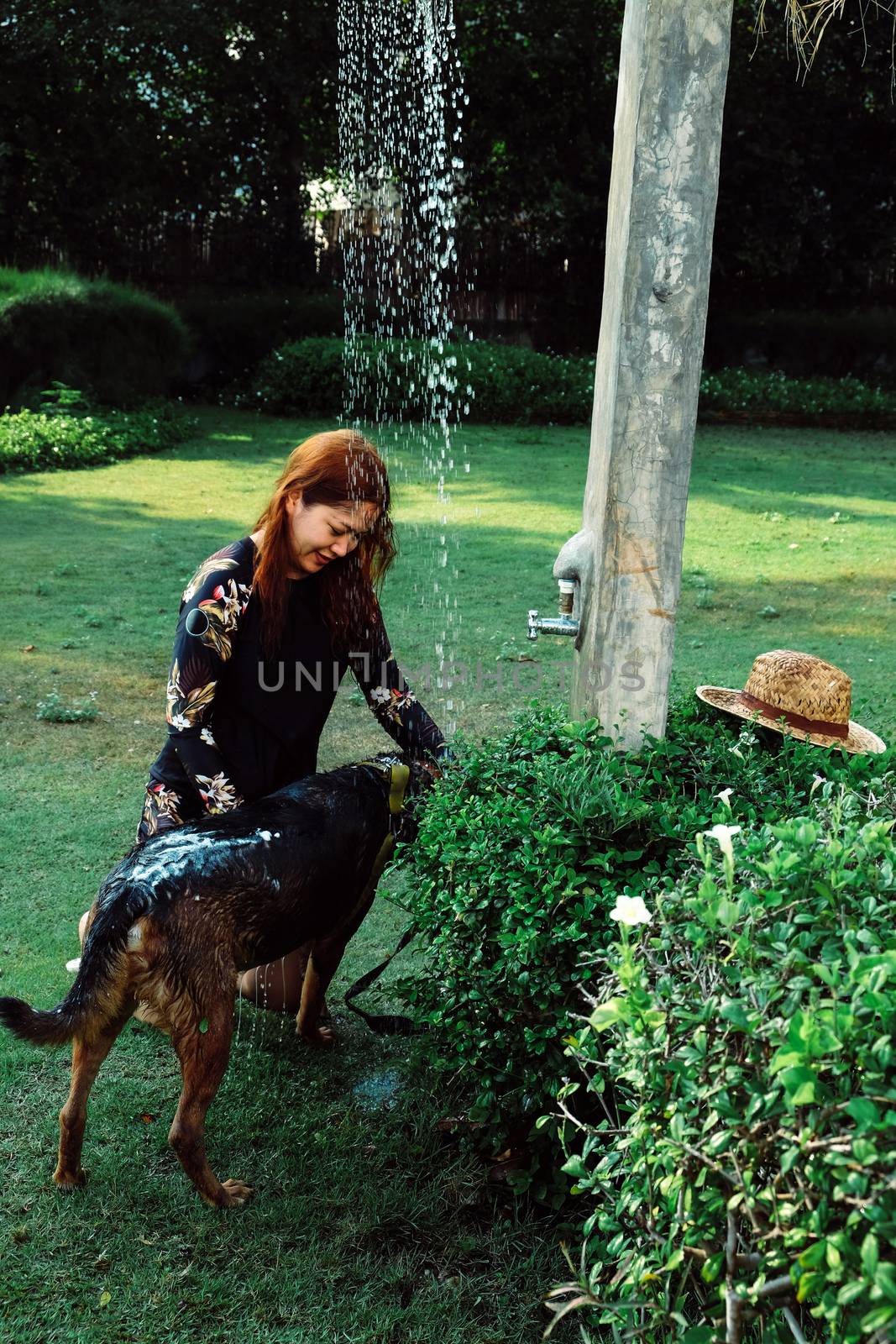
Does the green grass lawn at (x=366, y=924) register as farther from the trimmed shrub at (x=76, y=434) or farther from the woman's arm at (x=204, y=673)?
the woman's arm at (x=204, y=673)

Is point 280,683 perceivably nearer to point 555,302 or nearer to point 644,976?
point 644,976

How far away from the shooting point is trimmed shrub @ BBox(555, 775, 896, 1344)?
1.48 metres

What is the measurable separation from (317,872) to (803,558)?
7.90 m

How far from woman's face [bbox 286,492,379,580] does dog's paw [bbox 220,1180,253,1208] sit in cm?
163

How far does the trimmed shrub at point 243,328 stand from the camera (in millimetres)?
19562

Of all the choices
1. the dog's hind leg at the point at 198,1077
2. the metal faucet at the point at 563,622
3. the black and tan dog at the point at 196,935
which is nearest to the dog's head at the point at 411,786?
the black and tan dog at the point at 196,935

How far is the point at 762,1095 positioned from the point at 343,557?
2.30 m

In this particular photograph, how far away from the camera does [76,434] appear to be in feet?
44.8

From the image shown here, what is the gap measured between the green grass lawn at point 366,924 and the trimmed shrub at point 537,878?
0.33 meters

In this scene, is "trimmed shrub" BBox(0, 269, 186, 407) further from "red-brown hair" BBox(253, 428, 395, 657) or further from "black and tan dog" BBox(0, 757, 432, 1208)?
"black and tan dog" BBox(0, 757, 432, 1208)

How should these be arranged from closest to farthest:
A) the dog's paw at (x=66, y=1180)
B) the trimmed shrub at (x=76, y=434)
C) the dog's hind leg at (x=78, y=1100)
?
the dog's hind leg at (x=78, y=1100) → the dog's paw at (x=66, y=1180) → the trimmed shrub at (x=76, y=434)

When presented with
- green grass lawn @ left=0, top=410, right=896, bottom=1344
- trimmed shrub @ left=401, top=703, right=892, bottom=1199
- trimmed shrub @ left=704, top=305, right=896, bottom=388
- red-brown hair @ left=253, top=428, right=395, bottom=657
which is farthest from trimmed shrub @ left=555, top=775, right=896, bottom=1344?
trimmed shrub @ left=704, top=305, right=896, bottom=388

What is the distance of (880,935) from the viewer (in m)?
1.86

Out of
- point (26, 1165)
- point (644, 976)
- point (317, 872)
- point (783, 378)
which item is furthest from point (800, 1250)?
point (783, 378)
